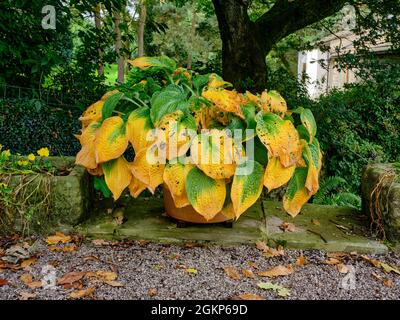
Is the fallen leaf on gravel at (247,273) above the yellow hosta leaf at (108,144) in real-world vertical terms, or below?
below

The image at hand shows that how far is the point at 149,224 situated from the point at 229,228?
1.61 feet

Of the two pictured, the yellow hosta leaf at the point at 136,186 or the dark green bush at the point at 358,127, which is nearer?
the yellow hosta leaf at the point at 136,186

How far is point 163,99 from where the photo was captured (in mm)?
2545

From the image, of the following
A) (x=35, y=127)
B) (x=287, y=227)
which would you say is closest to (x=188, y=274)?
(x=287, y=227)

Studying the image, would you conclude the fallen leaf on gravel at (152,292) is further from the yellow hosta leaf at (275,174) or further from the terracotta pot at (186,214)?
the yellow hosta leaf at (275,174)

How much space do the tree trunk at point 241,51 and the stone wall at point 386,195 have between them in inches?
81.3

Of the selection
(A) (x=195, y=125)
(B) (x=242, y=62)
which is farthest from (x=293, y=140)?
(B) (x=242, y=62)

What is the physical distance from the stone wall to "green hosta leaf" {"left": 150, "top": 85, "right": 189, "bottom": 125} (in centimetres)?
124

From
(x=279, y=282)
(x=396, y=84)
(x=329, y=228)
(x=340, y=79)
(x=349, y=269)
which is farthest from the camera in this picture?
(x=340, y=79)

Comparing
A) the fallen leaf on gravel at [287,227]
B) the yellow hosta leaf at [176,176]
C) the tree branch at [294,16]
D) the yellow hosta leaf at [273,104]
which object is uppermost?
the tree branch at [294,16]

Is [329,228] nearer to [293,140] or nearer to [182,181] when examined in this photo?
[293,140]

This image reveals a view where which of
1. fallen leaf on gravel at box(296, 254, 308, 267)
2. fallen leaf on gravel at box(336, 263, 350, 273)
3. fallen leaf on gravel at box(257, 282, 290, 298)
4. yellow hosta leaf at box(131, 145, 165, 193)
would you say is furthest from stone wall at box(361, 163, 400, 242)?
yellow hosta leaf at box(131, 145, 165, 193)

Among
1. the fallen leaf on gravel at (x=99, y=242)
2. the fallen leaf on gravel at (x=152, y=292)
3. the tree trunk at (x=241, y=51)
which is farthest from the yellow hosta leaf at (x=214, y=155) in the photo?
the tree trunk at (x=241, y=51)

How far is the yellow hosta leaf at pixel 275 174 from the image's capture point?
7.94 feet
